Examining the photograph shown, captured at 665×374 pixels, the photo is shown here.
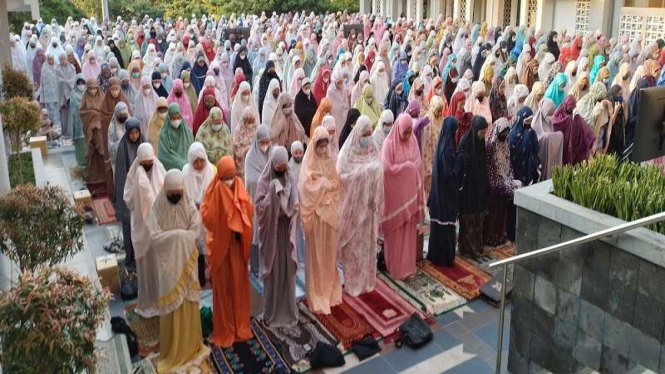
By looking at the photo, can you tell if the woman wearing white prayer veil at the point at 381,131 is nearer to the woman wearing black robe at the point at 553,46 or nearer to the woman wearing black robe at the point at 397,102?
the woman wearing black robe at the point at 397,102

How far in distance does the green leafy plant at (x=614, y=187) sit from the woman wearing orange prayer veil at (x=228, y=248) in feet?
8.25

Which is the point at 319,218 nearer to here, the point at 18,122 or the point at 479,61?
the point at 18,122

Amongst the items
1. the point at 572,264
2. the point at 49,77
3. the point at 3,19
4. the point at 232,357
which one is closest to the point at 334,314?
the point at 232,357

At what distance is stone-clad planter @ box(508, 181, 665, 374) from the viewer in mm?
3809

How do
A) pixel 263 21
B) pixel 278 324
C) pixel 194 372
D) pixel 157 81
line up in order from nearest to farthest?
pixel 194 372, pixel 278 324, pixel 157 81, pixel 263 21

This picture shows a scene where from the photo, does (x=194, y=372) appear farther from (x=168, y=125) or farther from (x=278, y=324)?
(x=168, y=125)

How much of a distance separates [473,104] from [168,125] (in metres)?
4.36

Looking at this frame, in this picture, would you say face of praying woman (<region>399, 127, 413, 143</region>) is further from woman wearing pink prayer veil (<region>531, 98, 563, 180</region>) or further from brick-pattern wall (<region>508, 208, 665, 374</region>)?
brick-pattern wall (<region>508, 208, 665, 374</region>)

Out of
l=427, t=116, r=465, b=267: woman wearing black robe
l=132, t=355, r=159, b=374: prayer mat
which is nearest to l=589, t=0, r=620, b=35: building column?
l=427, t=116, r=465, b=267: woman wearing black robe

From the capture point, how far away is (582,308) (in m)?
4.24

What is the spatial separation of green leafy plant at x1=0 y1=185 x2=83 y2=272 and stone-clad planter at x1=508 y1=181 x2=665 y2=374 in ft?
11.3

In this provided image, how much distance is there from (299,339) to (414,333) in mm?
1027

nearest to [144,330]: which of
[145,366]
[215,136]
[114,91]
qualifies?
[145,366]

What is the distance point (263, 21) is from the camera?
24422mm
